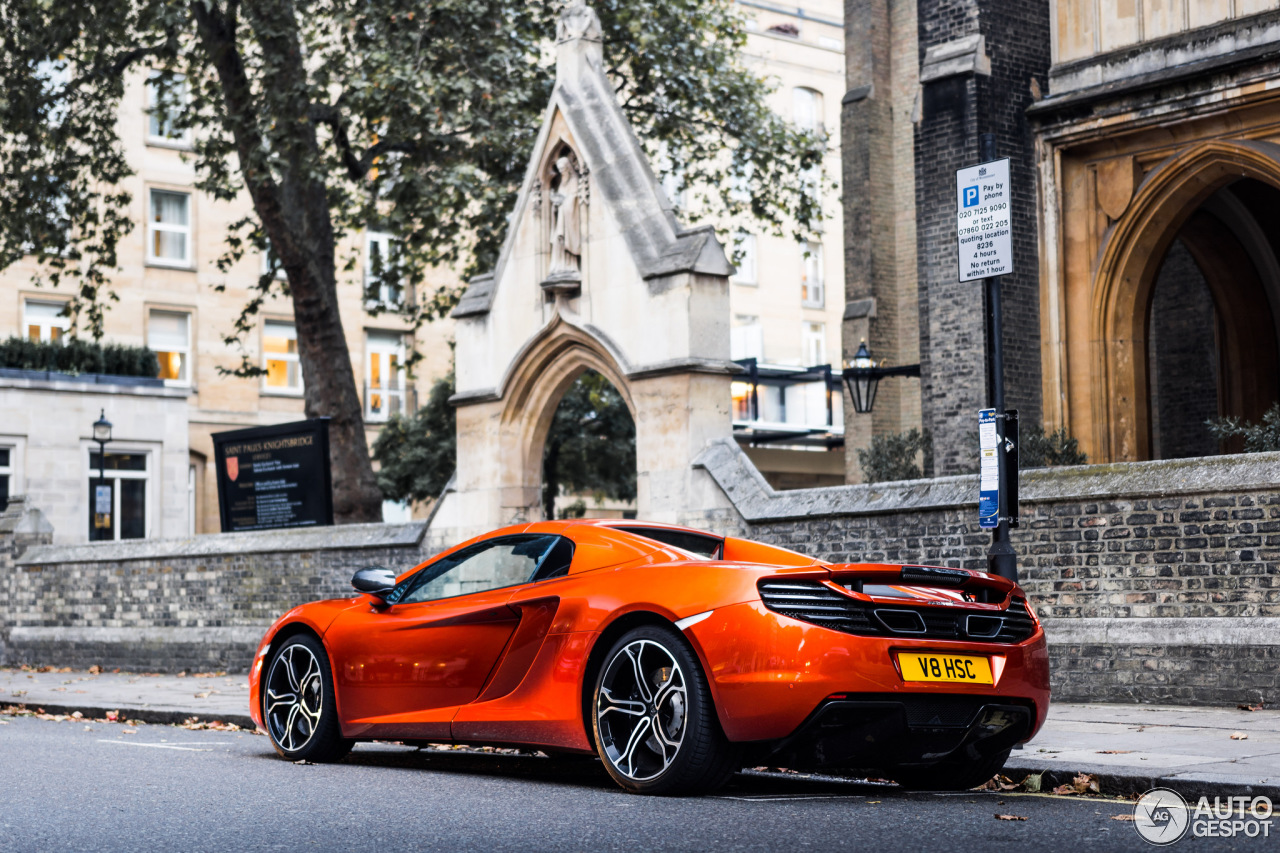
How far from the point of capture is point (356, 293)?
43969mm

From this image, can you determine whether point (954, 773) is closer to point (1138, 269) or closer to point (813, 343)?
point (1138, 269)

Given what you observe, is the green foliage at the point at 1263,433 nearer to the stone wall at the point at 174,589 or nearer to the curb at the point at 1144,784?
the curb at the point at 1144,784

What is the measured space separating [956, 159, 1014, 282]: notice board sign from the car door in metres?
3.82

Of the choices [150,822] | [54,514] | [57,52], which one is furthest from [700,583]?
[54,514]

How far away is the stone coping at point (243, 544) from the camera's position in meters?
16.5

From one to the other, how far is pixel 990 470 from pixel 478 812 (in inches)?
179

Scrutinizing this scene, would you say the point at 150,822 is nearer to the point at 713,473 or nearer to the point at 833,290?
the point at 713,473

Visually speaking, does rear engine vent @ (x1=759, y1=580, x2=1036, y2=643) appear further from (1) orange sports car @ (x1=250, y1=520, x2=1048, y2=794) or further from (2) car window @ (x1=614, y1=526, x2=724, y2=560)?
(2) car window @ (x1=614, y1=526, x2=724, y2=560)

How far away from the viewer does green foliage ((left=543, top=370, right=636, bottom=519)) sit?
36094 mm

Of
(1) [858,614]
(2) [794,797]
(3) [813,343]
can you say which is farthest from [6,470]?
(1) [858,614]

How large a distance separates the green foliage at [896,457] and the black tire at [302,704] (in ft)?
32.9

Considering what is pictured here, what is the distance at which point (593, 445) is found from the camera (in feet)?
120

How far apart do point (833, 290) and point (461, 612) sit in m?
50.7

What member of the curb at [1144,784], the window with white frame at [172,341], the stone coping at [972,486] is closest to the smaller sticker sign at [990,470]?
the stone coping at [972,486]
